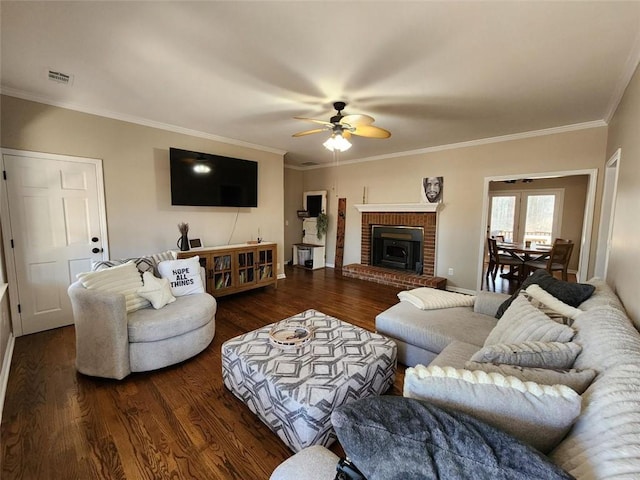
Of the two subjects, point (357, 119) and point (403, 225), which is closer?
point (357, 119)

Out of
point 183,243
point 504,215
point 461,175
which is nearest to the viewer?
point 183,243

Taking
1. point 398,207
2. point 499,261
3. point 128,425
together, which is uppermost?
point 398,207

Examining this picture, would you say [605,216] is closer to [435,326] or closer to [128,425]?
[435,326]

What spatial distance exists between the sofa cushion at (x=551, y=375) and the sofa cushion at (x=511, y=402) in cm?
16

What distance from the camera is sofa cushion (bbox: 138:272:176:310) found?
2479 millimetres

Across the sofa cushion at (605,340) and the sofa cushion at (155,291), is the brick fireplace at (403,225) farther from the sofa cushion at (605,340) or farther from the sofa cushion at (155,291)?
the sofa cushion at (155,291)

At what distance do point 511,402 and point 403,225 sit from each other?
4.67 m

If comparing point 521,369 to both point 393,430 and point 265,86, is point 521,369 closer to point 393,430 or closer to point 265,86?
point 393,430

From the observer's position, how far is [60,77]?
247cm

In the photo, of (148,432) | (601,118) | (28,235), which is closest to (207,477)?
(148,432)

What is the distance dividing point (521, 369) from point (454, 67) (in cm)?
224

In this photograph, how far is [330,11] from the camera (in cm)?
165

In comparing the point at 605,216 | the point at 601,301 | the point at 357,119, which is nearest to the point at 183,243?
the point at 357,119

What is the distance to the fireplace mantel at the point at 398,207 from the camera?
4.92 meters
